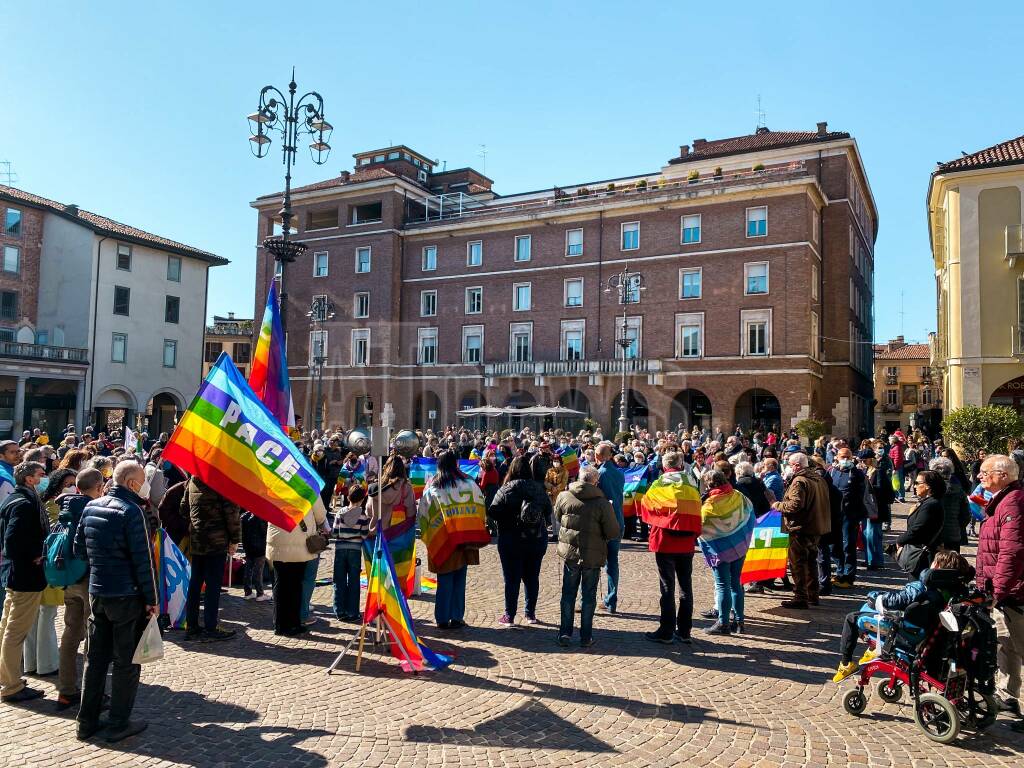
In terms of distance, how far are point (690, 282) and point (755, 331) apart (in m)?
4.53

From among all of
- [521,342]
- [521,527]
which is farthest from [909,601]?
[521,342]

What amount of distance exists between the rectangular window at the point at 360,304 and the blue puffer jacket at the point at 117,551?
45056 mm

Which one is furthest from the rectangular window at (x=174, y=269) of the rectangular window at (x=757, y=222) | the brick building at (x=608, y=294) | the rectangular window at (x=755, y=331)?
the rectangular window at (x=757, y=222)

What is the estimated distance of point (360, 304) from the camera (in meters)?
49.7

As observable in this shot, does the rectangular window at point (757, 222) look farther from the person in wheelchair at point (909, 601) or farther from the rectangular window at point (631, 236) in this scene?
the person in wheelchair at point (909, 601)

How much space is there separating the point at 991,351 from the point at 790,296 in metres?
11.4

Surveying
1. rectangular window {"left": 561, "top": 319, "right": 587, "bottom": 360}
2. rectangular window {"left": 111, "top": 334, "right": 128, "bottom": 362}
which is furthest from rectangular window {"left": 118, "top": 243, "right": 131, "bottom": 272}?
rectangular window {"left": 561, "top": 319, "right": 587, "bottom": 360}

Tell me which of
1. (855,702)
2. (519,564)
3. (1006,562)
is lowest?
(855,702)

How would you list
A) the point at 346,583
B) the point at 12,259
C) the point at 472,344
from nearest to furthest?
1. the point at 346,583
2. the point at 12,259
3. the point at 472,344

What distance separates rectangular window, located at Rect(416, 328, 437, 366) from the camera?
4806 cm

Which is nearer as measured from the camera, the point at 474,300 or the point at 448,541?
the point at 448,541

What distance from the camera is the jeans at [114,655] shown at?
17.0 feet

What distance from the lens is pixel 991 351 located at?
2723 cm

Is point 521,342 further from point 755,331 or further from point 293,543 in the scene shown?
point 293,543
